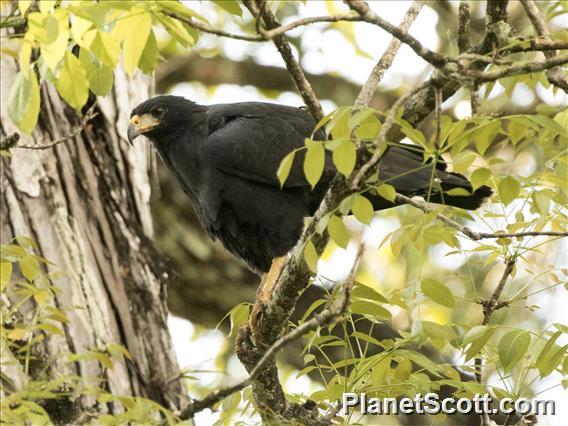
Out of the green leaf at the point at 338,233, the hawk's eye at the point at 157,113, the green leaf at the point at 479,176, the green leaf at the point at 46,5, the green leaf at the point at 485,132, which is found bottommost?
the green leaf at the point at 338,233

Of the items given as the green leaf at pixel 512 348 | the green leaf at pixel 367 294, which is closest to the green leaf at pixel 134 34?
the green leaf at pixel 367 294

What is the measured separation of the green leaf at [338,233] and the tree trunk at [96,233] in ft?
6.27

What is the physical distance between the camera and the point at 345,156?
7.57ft

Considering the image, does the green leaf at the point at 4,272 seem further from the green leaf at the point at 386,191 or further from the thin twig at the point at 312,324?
the green leaf at the point at 386,191

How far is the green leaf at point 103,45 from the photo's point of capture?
2.34 metres

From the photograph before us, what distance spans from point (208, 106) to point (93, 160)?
2.71ft

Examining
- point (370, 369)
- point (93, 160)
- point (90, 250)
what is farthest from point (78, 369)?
point (370, 369)

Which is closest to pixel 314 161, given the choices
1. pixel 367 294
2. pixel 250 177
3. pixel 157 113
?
pixel 367 294

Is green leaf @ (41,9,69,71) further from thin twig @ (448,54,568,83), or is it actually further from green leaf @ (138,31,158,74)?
thin twig @ (448,54,568,83)

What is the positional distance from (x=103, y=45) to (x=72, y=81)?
0.80 feet

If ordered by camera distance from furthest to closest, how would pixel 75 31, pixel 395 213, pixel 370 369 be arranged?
pixel 395 213 → pixel 370 369 → pixel 75 31

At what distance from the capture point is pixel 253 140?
4.51 m

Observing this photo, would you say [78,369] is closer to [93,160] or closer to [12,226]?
A: [12,226]

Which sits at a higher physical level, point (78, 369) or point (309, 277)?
point (309, 277)
